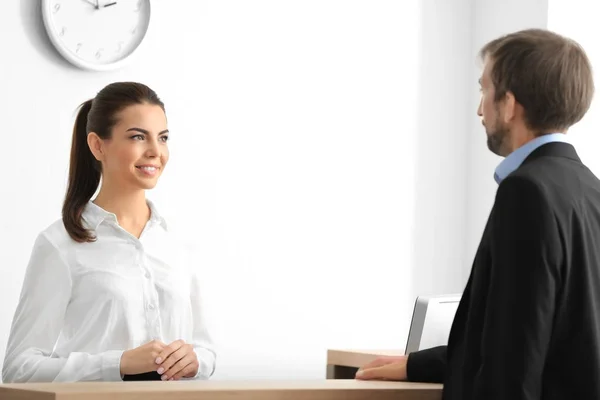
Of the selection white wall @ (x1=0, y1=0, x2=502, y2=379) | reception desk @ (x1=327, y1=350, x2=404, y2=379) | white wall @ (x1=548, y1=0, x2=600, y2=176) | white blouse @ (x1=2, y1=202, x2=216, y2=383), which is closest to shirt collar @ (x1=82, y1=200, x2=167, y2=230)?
white blouse @ (x1=2, y1=202, x2=216, y2=383)

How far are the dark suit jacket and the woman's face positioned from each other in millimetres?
979

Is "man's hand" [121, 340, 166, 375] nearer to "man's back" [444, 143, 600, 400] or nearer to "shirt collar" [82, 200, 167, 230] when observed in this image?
"shirt collar" [82, 200, 167, 230]

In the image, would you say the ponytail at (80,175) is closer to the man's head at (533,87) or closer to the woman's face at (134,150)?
the woman's face at (134,150)

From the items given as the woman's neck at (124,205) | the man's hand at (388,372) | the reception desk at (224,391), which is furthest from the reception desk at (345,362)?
the reception desk at (224,391)

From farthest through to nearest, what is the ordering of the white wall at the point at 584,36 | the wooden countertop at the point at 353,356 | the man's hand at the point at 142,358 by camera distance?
the white wall at the point at 584,36 < the wooden countertop at the point at 353,356 < the man's hand at the point at 142,358

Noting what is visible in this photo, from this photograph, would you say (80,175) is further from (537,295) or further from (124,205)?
(537,295)

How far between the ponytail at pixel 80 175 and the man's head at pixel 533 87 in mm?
1020

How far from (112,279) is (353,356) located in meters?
1.62

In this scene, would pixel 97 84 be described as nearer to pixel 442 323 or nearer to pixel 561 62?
pixel 442 323

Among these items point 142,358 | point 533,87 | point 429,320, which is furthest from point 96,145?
point 533,87

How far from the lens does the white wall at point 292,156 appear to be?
3473 millimetres

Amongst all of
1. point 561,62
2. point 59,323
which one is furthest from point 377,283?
point 561,62

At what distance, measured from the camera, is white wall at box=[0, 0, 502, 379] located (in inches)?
137

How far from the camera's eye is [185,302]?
2.22 m
